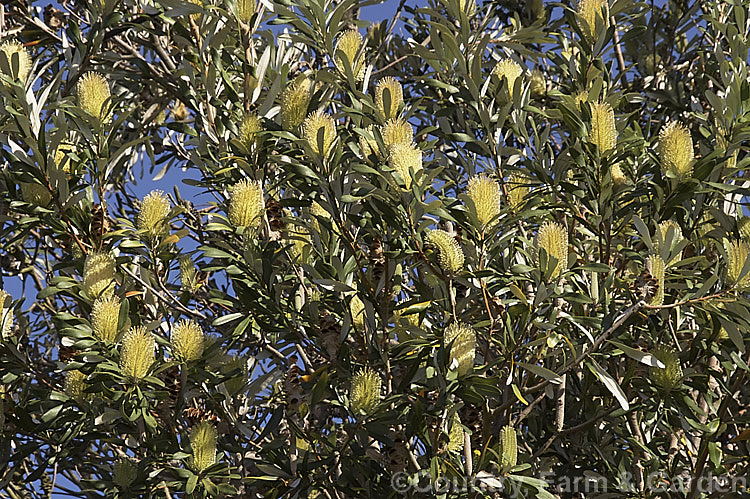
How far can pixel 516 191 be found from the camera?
9.18 feet

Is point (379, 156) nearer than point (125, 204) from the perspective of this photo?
Yes

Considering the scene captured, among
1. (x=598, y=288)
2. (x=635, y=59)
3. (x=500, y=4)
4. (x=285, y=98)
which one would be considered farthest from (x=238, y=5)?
(x=635, y=59)

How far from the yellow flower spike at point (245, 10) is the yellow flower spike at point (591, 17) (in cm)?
117

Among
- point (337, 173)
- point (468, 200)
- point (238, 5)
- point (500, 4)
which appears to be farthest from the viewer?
point (500, 4)

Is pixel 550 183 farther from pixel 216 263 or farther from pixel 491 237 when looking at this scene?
pixel 216 263

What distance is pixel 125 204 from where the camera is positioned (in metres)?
4.68

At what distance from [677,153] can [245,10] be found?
1.48m

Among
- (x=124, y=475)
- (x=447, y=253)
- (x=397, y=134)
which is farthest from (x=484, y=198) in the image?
(x=124, y=475)

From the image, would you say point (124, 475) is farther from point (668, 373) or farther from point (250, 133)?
point (668, 373)

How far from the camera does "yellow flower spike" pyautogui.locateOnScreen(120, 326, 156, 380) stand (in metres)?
2.43

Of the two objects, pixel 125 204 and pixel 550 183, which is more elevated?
pixel 125 204

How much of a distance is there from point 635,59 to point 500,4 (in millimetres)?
926

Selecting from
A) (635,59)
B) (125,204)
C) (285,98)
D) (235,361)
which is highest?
(635,59)

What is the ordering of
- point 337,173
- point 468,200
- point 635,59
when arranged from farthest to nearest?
point 635,59, point 337,173, point 468,200
